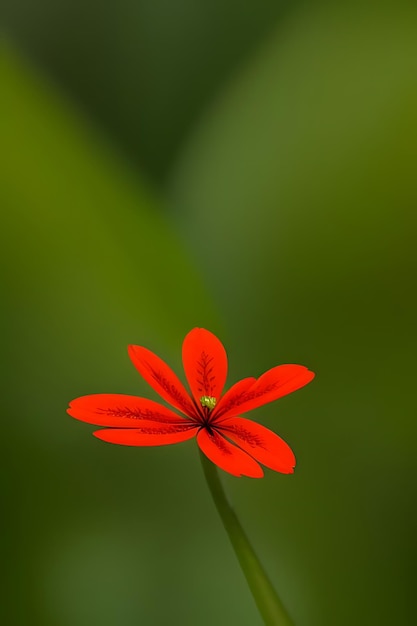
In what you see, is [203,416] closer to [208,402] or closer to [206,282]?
[208,402]

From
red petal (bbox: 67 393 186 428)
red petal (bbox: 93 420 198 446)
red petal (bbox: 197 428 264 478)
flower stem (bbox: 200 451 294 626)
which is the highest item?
red petal (bbox: 67 393 186 428)

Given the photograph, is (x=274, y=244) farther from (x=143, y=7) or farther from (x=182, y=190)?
(x=143, y=7)

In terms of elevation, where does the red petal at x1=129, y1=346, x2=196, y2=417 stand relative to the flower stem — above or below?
above

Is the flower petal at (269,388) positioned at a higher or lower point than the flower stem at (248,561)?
higher

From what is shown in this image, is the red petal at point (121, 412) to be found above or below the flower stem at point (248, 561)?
above

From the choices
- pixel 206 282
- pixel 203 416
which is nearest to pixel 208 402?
pixel 203 416

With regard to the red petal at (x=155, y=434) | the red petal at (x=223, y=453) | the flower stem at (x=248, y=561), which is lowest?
the flower stem at (x=248, y=561)

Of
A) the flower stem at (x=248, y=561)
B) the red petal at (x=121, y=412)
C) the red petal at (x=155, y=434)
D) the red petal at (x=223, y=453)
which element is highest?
the red petal at (x=121, y=412)
